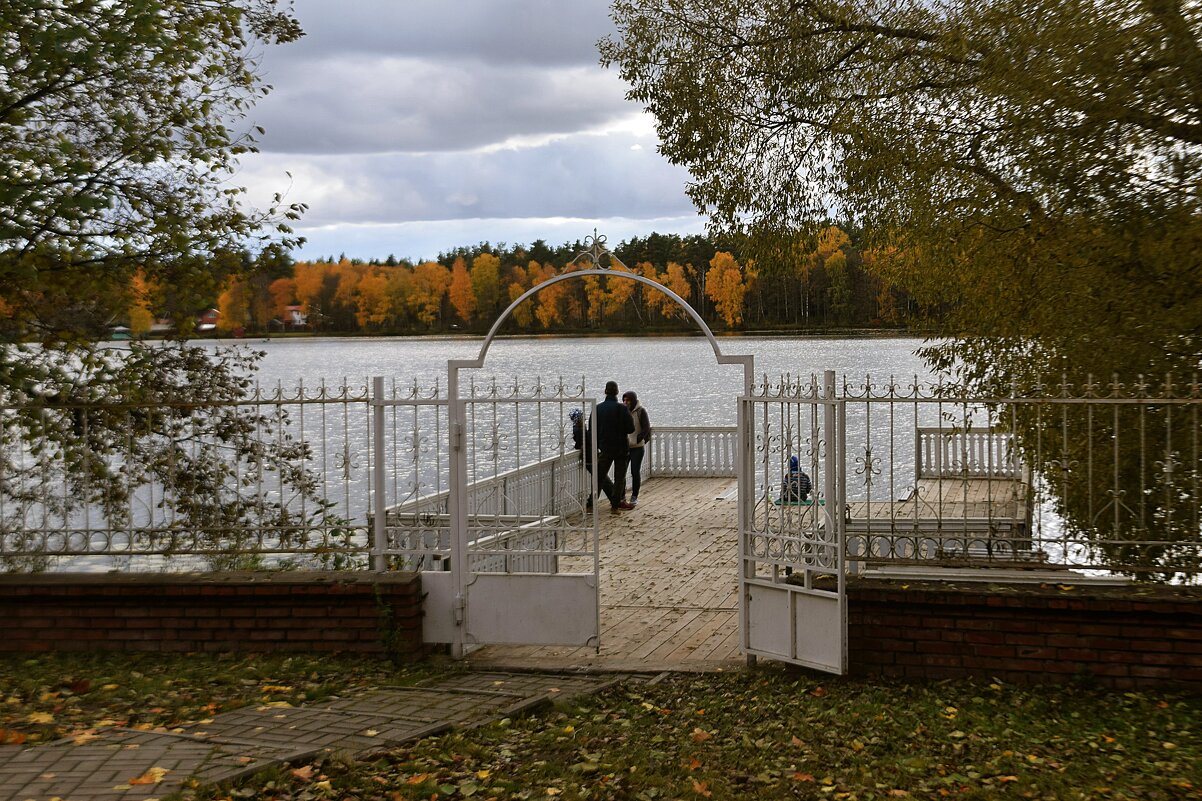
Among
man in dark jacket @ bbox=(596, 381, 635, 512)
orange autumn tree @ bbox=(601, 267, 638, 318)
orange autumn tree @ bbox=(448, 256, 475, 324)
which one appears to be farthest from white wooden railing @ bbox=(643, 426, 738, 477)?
orange autumn tree @ bbox=(448, 256, 475, 324)

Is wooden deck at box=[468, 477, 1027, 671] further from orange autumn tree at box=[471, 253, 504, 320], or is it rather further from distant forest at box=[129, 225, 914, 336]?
orange autumn tree at box=[471, 253, 504, 320]

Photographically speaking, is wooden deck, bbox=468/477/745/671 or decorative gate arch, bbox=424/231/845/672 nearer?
decorative gate arch, bbox=424/231/845/672

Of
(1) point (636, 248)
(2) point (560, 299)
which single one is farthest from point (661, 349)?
(1) point (636, 248)

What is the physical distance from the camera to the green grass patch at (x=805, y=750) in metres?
6.07

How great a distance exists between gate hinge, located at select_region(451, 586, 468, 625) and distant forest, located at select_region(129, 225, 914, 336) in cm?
286

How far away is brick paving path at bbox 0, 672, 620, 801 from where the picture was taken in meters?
5.71

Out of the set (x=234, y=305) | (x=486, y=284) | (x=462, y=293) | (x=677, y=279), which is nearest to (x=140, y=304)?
(x=234, y=305)

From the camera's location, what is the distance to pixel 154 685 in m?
8.09

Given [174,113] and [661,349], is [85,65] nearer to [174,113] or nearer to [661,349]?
[174,113]

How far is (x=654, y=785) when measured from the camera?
20.5 ft

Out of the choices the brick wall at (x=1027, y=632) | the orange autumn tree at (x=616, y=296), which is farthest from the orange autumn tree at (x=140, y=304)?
the orange autumn tree at (x=616, y=296)

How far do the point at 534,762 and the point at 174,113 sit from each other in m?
7.51

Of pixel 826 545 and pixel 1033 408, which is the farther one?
pixel 1033 408

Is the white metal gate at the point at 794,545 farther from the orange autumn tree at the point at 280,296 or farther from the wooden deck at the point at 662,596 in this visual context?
the orange autumn tree at the point at 280,296
